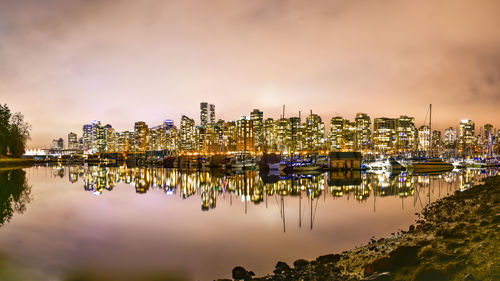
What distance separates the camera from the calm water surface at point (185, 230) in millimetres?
13672

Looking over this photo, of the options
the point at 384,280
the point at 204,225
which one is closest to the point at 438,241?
the point at 384,280

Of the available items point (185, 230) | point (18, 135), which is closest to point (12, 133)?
point (18, 135)

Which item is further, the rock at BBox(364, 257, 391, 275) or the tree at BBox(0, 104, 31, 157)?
the tree at BBox(0, 104, 31, 157)

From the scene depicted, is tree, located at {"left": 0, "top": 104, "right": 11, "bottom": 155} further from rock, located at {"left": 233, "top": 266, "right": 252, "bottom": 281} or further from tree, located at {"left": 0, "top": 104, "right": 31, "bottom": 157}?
rock, located at {"left": 233, "top": 266, "right": 252, "bottom": 281}

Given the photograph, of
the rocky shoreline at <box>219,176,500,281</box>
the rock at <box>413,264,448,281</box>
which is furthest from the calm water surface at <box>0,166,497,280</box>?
the rock at <box>413,264,448,281</box>

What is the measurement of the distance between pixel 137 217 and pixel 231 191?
1519cm

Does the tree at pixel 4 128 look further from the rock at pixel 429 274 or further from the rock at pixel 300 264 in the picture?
the rock at pixel 429 274

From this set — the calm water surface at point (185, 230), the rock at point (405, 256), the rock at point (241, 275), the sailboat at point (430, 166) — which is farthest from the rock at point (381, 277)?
the sailboat at point (430, 166)

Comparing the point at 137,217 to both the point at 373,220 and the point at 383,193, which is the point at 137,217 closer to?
the point at 373,220

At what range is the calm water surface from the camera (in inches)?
538

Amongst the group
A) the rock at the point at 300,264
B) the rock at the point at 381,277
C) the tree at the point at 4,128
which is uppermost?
the tree at the point at 4,128

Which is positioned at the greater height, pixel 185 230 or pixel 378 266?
pixel 378 266

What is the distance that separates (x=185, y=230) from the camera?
20266 millimetres

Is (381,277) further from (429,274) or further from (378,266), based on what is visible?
(429,274)
